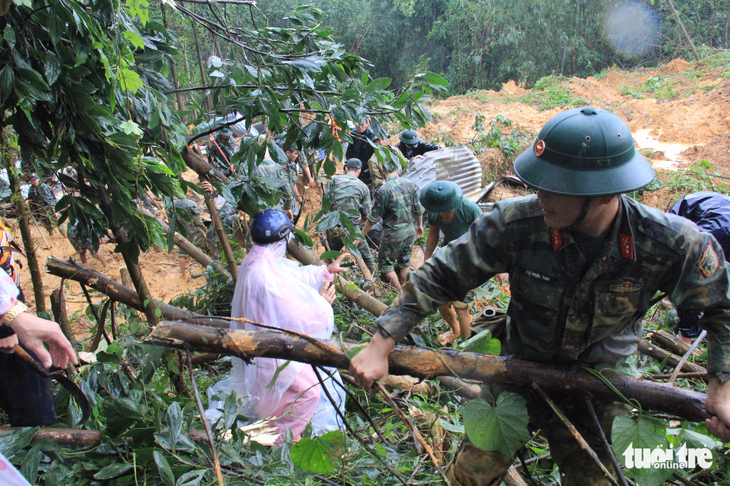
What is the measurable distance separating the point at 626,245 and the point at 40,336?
2216mm

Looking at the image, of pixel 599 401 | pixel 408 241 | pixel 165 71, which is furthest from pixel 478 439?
pixel 408 241

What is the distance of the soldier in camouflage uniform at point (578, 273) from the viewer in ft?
4.96

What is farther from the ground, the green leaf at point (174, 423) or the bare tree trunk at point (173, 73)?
the bare tree trunk at point (173, 73)

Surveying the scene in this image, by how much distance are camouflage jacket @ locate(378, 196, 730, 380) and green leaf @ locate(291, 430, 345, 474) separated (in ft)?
1.37

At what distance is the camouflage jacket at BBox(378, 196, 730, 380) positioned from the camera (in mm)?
1577

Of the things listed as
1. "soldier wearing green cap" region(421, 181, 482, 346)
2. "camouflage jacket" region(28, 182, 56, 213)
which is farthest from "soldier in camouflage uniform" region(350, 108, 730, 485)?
"camouflage jacket" region(28, 182, 56, 213)

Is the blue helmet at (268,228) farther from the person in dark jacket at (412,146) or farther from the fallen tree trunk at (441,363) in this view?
the person in dark jacket at (412,146)

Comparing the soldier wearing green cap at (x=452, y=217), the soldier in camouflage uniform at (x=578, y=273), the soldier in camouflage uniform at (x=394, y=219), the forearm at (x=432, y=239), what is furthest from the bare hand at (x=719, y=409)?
the soldier in camouflage uniform at (x=394, y=219)

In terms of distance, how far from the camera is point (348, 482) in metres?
2.12

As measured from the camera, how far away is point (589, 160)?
1489mm

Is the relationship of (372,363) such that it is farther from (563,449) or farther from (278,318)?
(278,318)

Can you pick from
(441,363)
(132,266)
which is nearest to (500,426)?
(441,363)

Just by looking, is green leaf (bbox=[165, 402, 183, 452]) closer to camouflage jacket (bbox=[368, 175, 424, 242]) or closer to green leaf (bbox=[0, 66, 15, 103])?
green leaf (bbox=[0, 66, 15, 103])

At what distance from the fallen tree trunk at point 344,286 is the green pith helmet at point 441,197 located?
1.32m
